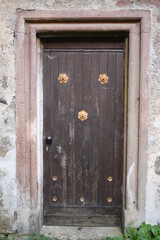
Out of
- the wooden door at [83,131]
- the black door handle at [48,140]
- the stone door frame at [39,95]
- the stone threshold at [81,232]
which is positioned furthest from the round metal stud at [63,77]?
the stone threshold at [81,232]

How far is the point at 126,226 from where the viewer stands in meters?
2.95

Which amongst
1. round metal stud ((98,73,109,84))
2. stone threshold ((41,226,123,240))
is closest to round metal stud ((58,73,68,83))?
round metal stud ((98,73,109,84))

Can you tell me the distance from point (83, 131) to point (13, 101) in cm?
84

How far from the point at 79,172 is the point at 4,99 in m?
1.17

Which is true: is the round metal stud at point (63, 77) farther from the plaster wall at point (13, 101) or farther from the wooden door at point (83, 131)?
the plaster wall at point (13, 101)

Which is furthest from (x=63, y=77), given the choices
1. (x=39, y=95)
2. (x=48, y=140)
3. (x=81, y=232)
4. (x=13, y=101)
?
(x=81, y=232)

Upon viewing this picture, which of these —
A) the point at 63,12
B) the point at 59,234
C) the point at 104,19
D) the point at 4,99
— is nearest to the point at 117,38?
the point at 104,19

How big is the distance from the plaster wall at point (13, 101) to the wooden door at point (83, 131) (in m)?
0.36

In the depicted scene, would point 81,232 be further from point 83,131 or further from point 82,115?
point 82,115

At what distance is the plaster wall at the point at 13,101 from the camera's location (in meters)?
2.80

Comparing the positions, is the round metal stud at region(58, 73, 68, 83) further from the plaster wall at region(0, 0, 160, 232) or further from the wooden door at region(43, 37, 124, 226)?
the plaster wall at region(0, 0, 160, 232)

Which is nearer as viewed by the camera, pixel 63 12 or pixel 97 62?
pixel 63 12

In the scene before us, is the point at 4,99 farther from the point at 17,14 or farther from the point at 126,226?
the point at 126,226

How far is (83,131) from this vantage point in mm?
3133
